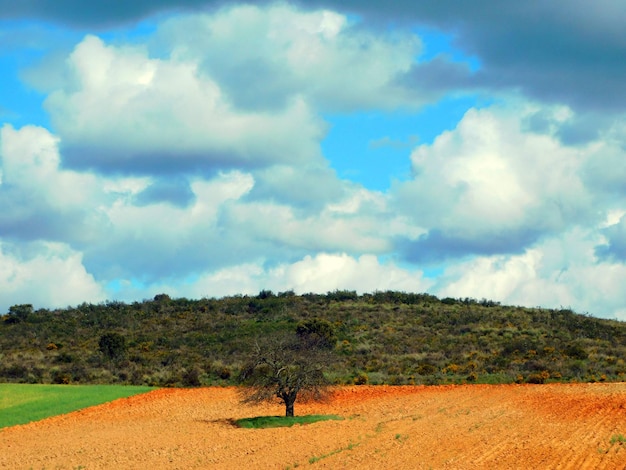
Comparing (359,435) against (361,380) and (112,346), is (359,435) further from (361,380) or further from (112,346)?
(112,346)

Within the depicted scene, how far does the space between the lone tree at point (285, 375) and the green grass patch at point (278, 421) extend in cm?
70

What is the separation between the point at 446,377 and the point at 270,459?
39.3m

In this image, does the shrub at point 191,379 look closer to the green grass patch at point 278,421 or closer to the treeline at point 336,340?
the treeline at point 336,340

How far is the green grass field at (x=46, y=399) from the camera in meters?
48.6

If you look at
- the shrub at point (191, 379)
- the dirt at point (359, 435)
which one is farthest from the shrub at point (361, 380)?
the shrub at point (191, 379)

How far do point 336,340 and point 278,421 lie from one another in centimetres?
4783

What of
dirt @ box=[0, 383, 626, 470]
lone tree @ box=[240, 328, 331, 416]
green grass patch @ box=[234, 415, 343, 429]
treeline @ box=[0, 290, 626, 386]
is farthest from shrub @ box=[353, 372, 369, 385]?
lone tree @ box=[240, 328, 331, 416]

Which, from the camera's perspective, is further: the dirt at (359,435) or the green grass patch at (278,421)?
the green grass patch at (278,421)

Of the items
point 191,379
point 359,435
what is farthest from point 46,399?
point 359,435

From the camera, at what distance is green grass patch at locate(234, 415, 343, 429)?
40031 mm

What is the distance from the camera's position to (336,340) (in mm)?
88062

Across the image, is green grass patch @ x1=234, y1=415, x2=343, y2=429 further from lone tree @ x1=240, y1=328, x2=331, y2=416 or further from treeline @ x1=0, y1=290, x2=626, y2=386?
treeline @ x1=0, y1=290, x2=626, y2=386

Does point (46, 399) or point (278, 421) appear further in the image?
point (46, 399)

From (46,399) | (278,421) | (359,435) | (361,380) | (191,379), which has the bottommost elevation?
(359,435)
